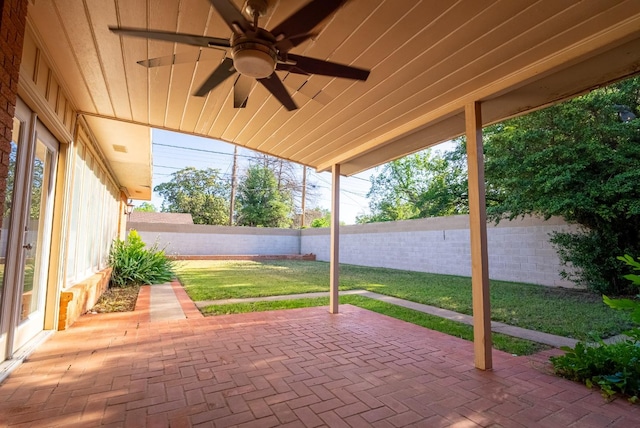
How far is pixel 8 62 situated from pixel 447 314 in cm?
528

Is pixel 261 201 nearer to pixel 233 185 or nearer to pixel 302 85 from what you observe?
pixel 233 185

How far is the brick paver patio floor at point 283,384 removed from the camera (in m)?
1.97

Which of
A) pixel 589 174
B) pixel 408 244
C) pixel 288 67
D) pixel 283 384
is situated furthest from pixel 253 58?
pixel 408 244

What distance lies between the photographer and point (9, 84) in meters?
1.69

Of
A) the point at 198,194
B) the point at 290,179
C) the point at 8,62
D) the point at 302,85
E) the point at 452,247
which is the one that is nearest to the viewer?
the point at 8,62

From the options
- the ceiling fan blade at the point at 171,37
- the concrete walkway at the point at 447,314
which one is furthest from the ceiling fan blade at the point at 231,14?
the concrete walkway at the point at 447,314

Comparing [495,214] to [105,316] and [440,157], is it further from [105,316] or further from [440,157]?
[440,157]

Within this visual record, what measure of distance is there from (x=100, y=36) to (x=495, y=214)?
7.87 m

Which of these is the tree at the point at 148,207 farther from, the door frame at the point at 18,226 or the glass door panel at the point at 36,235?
the door frame at the point at 18,226

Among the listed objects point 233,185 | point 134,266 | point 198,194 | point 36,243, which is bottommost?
point 134,266

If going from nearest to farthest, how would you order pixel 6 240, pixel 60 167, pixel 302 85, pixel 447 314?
1. pixel 6 240
2. pixel 302 85
3. pixel 60 167
4. pixel 447 314

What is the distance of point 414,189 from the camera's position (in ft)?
67.4

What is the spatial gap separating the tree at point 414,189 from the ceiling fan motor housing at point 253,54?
13258mm

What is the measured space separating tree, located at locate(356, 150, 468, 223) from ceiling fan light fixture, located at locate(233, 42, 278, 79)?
13246mm
